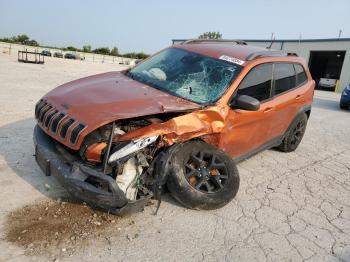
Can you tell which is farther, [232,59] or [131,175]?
[232,59]

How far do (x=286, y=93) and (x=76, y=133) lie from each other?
135 inches

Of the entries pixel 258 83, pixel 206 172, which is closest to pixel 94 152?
pixel 206 172

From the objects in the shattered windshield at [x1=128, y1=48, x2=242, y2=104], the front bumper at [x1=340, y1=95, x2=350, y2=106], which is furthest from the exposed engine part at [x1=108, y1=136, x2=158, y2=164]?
the front bumper at [x1=340, y1=95, x2=350, y2=106]

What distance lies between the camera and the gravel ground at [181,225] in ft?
9.71

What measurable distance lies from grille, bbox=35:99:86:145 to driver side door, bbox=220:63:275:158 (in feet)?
5.62

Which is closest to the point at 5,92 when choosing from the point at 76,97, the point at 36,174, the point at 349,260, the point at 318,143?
the point at 36,174

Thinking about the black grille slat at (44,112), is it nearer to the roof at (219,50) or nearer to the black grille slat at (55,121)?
the black grille slat at (55,121)

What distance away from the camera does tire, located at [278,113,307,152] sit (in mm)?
5827

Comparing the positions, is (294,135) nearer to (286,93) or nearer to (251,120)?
(286,93)

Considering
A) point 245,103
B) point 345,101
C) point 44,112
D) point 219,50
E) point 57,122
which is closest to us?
point 57,122

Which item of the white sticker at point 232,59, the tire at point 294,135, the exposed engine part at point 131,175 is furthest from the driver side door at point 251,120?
the exposed engine part at point 131,175

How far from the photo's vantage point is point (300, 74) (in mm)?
5891

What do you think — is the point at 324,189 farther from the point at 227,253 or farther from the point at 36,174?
the point at 36,174

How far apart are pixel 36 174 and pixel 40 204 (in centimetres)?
73
